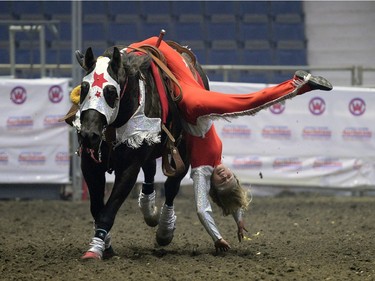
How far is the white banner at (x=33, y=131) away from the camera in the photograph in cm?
1112

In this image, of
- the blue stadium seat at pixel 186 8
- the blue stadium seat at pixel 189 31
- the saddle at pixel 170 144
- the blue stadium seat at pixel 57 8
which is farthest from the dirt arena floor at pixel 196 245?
the blue stadium seat at pixel 186 8

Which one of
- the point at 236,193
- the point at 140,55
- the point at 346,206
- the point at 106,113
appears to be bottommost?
the point at 346,206

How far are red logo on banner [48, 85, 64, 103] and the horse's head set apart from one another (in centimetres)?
550

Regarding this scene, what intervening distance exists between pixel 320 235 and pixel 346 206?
3.06m

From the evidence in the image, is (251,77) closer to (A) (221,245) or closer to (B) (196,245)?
(B) (196,245)

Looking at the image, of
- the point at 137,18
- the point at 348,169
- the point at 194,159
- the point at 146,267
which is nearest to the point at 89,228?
the point at 194,159

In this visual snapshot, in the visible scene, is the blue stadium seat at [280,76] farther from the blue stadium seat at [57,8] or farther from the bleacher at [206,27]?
the blue stadium seat at [57,8]

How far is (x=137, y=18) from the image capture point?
1518cm

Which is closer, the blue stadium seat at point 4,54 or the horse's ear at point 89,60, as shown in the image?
the horse's ear at point 89,60

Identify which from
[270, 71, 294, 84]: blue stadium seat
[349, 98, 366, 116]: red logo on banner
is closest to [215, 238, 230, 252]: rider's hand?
[349, 98, 366, 116]: red logo on banner

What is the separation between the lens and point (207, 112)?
6.24m

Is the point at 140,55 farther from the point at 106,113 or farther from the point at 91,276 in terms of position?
the point at 91,276

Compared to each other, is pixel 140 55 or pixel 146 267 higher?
pixel 140 55

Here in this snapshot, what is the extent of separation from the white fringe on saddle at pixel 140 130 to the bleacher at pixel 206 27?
357 inches
